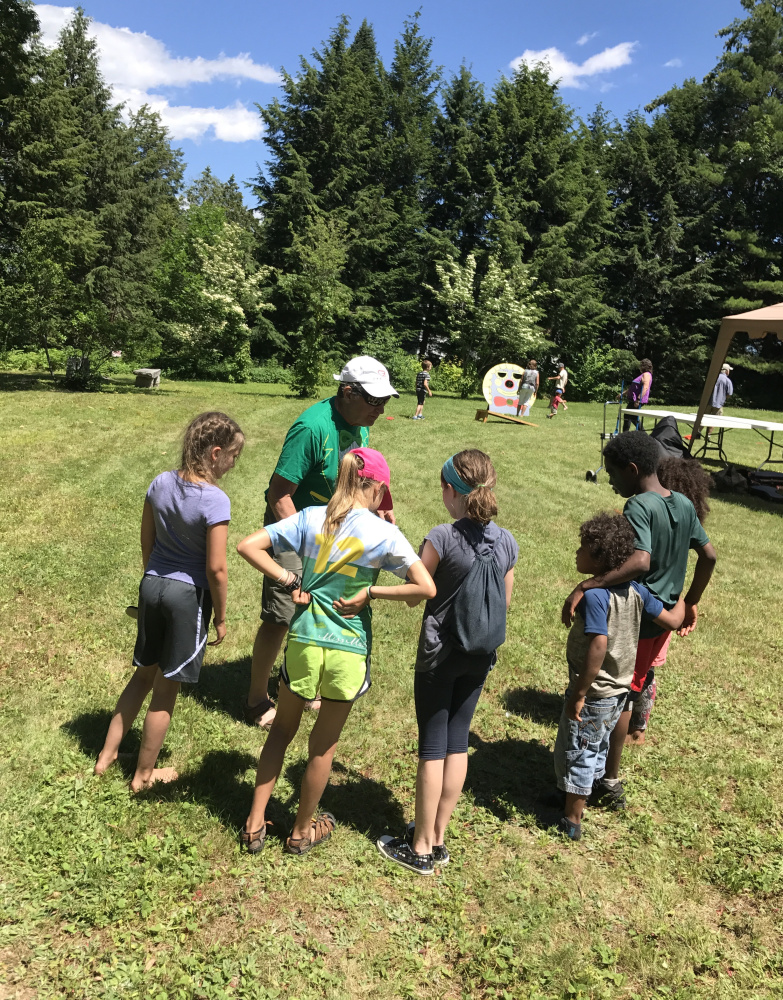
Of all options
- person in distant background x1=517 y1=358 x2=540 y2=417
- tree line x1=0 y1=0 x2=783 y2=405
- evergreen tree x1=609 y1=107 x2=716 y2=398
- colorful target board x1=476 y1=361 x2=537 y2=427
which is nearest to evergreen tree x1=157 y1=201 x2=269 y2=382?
tree line x1=0 y1=0 x2=783 y2=405

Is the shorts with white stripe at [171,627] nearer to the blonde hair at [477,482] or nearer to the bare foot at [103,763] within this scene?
the bare foot at [103,763]

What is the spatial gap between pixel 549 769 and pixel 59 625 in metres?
3.78

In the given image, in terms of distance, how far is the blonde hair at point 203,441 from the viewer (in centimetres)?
295

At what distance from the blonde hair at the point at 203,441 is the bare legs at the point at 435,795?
5.55ft

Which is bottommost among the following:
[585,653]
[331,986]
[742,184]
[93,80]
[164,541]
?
[331,986]

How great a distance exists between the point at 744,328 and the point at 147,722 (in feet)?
39.8

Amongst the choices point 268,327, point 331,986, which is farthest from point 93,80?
point 331,986

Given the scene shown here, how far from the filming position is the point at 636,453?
11.8ft

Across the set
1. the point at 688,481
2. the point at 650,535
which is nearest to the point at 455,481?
the point at 650,535

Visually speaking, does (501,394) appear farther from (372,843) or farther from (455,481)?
(372,843)

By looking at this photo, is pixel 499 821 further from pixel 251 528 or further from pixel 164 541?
pixel 251 528

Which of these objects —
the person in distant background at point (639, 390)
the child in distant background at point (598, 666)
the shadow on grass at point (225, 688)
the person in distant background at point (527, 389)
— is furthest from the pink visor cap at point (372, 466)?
the person in distant background at point (527, 389)

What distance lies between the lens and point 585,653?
3268 millimetres

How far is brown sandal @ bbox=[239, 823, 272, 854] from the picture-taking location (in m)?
2.99
